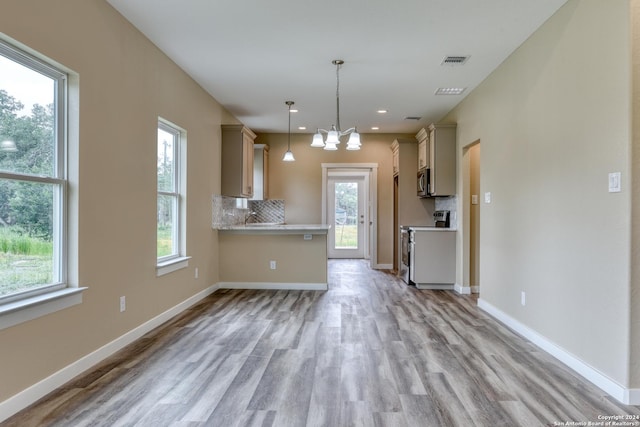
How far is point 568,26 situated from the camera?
2.72 m

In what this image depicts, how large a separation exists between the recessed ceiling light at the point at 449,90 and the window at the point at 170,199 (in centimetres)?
325

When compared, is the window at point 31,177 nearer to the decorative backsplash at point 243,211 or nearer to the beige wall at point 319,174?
the decorative backsplash at point 243,211

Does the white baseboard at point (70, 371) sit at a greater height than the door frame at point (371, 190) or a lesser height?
Answer: lesser

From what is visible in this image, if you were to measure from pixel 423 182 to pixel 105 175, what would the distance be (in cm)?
456

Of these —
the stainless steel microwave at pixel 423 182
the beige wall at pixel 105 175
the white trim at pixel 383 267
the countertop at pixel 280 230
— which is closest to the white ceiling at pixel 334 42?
the beige wall at pixel 105 175

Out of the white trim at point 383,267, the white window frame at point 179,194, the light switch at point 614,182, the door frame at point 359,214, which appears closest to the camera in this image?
the light switch at point 614,182

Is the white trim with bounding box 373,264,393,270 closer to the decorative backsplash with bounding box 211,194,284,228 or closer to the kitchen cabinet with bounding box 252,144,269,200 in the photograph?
the decorative backsplash with bounding box 211,194,284,228

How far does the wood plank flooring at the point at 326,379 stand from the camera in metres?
1.98

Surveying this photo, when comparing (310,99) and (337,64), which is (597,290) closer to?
(337,64)

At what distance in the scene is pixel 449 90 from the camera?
4738mm

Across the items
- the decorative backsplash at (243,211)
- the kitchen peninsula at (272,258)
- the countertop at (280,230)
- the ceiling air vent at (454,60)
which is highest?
the ceiling air vent at (454,60)

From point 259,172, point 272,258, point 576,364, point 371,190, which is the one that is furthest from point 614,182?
point 259,172

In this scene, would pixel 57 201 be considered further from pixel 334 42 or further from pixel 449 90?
pixel 449 90

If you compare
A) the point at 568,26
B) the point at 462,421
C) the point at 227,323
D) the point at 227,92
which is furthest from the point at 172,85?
the point at 462,421
